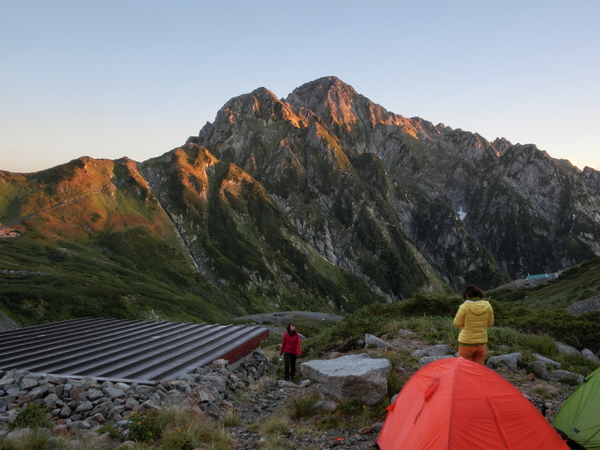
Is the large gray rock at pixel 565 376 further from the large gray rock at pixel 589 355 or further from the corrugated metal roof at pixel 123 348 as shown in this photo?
→ the corrugated metal roof at pixel 123 348

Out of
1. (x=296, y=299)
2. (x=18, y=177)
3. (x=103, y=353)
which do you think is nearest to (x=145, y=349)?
(x=103, y=353)

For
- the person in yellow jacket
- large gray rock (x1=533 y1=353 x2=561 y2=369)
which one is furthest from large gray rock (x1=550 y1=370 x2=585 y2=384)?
the person in yellow jacket

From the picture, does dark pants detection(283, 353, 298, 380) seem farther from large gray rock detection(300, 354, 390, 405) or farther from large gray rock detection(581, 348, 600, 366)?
large gray rock detection(581, 348, 600, 366)

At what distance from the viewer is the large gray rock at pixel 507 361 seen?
40.9 feet

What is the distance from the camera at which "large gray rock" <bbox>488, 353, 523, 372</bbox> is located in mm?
12477

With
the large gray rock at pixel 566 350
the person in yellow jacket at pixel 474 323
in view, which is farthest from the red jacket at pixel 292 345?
the large gray rock at pixel 566 350

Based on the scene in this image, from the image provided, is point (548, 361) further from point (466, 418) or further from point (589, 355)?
point (466, 418)

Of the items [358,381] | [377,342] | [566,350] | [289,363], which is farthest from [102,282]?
[566,350]

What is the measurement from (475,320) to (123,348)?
12.7m

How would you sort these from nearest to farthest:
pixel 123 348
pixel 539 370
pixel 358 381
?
pixel 358 381, pixel 539 370, pixel 123 348

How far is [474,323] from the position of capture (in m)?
9.46

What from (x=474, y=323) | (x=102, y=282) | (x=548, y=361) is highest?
(x=474, y=323)

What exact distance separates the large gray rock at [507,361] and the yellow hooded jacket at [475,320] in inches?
164

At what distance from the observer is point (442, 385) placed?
749 cm
